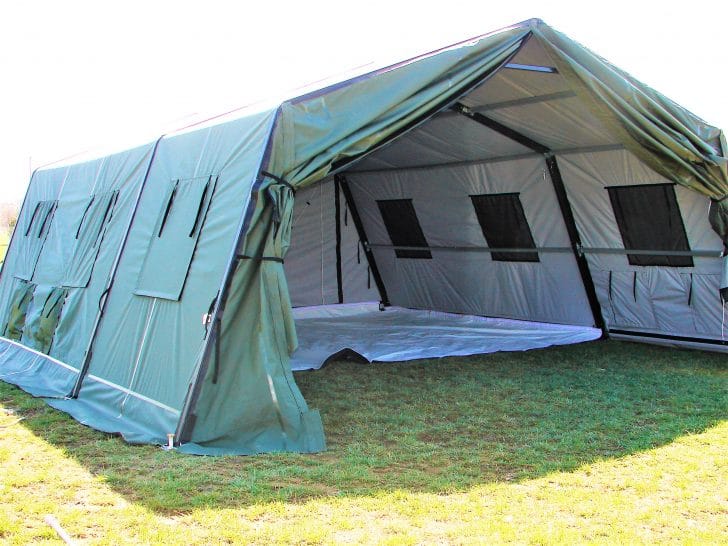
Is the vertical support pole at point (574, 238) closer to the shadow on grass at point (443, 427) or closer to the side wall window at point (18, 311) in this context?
the shadow on grass at point (443, 427)

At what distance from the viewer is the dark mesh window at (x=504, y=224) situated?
30.0ft

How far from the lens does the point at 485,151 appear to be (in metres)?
8.91

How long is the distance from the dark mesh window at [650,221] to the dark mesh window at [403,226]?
2.79 meters

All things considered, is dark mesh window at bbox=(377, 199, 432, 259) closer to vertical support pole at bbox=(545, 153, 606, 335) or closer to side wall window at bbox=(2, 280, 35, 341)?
vertical support pole at bbox=(545, 153, 606, 335)

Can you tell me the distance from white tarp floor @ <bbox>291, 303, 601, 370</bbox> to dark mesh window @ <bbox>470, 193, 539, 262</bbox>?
0.81 metres

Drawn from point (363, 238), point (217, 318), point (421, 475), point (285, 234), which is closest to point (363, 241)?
point (363, 238)

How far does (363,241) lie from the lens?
36.7 ft

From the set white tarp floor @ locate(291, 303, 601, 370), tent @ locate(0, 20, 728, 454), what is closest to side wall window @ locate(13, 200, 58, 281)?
tent @ locate(0, 20, 728, 454)

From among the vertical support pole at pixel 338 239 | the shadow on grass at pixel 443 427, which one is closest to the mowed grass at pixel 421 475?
the shadow on grass at pixel 443 427

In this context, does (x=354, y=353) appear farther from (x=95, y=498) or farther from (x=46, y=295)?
(x=95, y=498)

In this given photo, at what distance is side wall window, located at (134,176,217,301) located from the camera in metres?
5.50

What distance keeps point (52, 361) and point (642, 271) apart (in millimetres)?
5595

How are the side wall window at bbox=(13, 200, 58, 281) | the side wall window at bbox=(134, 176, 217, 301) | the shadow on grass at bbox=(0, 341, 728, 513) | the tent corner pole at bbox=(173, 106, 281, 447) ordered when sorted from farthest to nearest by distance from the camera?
1. the side wall window at bbox=(13, 200, 58, 281)
2. the side wall window at bbox=(134, 176, 217, 301)
3. the tent corner pole at bbox=(173, 106, 281, 447)
4. the shadow on grass at bbox=(0, 341, 728, 513)

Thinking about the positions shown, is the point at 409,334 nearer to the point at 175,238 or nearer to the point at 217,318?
the point at 175,238
